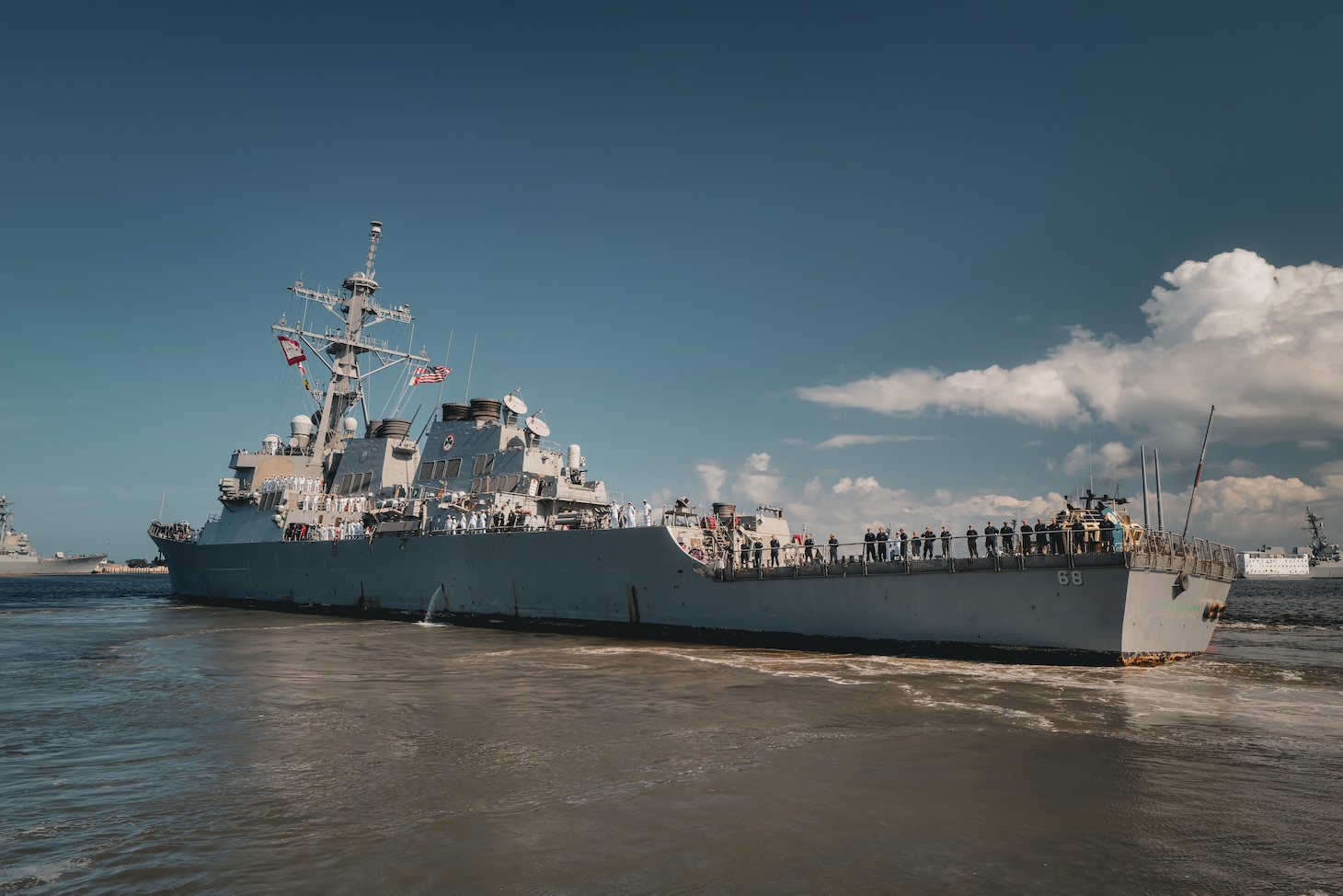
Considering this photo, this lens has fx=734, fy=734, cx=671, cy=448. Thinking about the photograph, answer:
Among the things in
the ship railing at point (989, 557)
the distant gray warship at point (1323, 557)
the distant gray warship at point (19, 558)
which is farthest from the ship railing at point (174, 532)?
the distant gray warship at point (1323, 557)

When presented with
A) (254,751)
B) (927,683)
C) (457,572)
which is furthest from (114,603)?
(927,683)

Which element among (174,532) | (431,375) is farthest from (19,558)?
(431,375)

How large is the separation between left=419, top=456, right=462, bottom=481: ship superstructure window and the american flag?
3498mm

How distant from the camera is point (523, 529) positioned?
24094 mm

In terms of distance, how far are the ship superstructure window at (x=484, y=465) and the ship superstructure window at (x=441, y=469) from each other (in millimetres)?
1054

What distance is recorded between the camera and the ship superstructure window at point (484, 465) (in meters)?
28.1

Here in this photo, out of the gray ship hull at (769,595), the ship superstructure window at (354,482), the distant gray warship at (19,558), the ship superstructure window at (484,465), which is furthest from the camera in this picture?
the distant gray warship at (19,558)

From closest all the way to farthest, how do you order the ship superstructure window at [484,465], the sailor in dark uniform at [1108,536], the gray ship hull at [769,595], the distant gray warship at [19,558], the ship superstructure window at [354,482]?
the sailor in dark uniform at [1108,536] → the gray ship hull at [769,595] → the ship superstructure window at [484,465] → the ship superstructure window at [354,482] → the distant gray warship at [19,558]

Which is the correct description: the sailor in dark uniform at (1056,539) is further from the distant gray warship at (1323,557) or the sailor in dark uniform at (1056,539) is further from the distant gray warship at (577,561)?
the distant gray warship at (1323,557)

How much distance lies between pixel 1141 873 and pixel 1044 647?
1206 cm

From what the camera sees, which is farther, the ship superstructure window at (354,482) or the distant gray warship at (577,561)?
the ship superstructure window at (354,482)

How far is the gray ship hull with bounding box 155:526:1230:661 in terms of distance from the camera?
16.0 meters

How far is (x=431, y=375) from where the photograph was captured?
103 feet

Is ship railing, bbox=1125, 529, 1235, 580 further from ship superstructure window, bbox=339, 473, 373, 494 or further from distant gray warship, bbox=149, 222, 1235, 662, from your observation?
ship superstructure window, bbox=339, 473, 373, 494
